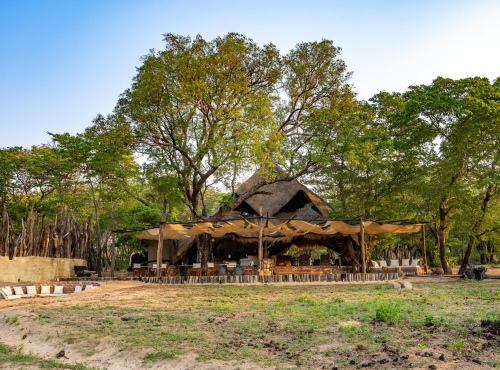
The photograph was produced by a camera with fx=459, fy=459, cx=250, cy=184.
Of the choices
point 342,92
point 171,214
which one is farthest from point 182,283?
point 171,214

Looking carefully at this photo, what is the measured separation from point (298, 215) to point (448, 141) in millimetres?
8221

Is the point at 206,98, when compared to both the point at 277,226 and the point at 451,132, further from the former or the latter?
the point at 451,132

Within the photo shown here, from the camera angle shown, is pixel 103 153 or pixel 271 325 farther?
pixel 103 153

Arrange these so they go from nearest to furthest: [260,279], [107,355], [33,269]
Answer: [107,355] → [260,279] → [33,269]

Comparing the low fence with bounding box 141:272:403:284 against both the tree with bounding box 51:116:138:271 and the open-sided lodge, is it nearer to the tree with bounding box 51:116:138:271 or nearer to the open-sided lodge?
the open-sided lodge

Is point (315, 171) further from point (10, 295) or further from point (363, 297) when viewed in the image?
point (10, 295)

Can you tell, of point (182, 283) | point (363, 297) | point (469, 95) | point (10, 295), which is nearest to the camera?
point (363, 297)

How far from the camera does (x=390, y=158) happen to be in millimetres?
19766

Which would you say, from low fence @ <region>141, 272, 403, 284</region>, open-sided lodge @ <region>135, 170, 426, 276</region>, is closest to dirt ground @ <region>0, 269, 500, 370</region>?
low fence @ <region>141, 272, 403, 284</region>

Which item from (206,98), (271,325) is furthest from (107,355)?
(206,98)

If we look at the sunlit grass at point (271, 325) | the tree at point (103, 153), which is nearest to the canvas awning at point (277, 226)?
the tree at point (103, 153)

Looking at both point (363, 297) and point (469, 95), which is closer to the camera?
point (363, 297)

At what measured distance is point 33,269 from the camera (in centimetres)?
1789

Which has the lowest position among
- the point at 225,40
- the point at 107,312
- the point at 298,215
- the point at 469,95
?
the point at 107,312
